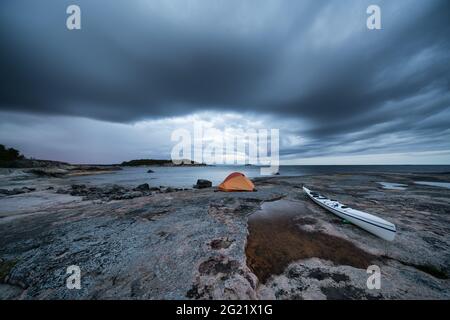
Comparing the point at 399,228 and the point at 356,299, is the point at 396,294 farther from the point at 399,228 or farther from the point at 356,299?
the point at 399,228

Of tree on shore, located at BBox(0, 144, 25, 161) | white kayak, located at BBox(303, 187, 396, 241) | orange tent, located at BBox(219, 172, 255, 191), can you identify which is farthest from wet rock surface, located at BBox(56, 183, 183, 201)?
tree on shore, located at BBox(0, 144, 25, 161)

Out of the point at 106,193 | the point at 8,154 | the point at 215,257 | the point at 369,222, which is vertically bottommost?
the point at 106,193

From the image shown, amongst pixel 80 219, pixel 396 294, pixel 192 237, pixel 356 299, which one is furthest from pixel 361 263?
pixel 80 219

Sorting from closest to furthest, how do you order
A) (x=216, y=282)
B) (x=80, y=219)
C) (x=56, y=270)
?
(x=216, y=282) → (x=56, y=270) → (x=80, y=219)

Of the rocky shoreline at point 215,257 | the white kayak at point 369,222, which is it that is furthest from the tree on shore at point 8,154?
the white kayak at point 369,222

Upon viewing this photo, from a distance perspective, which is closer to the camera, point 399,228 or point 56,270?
point 56,270

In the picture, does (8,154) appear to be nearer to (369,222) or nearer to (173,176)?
(173,176)

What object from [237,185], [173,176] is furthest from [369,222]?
[173,176]

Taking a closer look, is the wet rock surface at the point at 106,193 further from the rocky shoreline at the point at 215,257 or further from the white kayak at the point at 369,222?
the white kayak at the point at 369,222

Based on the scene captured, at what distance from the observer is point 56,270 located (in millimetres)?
3746

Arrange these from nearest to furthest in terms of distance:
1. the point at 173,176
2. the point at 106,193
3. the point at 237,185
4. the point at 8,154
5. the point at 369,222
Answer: the point at 369,222 → the point at 237,185 → the point at 106,193 → the point at 173,176 → the point at 8,154

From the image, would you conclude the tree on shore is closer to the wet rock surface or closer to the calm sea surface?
the calm sea surface
